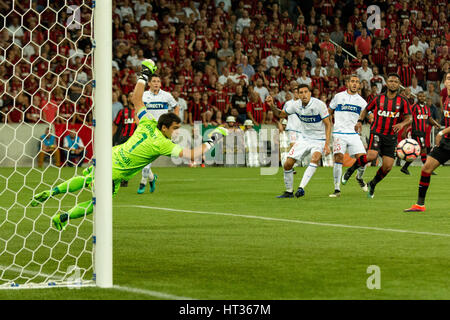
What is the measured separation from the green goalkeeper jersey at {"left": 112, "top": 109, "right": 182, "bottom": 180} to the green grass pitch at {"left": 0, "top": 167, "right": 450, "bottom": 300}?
64 cm

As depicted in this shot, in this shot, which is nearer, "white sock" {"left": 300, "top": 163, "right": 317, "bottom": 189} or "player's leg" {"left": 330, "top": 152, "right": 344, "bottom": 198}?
"white sock" {"left": 300, "top": 163, "right": 317, "bottom": 189}

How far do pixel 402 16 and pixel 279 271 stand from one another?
2588 cm

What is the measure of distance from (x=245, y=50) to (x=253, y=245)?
63.9ft

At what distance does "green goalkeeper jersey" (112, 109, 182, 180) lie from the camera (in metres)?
10.1

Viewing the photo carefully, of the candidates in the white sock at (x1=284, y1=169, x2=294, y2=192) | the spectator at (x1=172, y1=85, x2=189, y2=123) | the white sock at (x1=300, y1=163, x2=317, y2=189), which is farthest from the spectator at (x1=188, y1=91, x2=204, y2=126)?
the white sock at (x1=284, y1=169, x2=294, y2=192)

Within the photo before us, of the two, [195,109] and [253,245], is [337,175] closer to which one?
[253,245]

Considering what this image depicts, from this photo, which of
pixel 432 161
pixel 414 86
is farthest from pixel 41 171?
pixel 414 86

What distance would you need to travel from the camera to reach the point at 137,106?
11.5m

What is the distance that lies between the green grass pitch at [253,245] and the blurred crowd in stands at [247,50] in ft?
29.1

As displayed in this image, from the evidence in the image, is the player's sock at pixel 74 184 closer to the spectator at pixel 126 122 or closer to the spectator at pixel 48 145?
the spectator at pixel 126 122

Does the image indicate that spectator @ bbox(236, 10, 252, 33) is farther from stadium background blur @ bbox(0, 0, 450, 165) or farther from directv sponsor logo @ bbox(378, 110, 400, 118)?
directv sponsor logo @ bbox(378, 110, 400, 118)

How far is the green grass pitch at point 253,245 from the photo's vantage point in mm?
5656

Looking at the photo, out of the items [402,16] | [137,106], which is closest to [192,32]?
[402,16]
